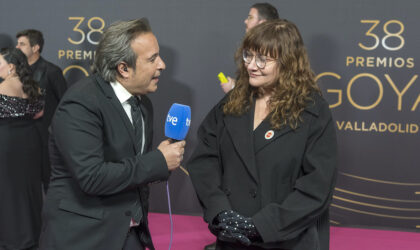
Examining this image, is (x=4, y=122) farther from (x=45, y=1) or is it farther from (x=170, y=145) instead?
(x=170, y=145)

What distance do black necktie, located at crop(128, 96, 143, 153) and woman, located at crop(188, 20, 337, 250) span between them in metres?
0.25

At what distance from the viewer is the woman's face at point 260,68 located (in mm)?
1969

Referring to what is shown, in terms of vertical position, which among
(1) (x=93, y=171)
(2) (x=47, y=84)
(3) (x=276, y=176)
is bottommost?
(2) (x=47, y=84)

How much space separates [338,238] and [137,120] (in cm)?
289

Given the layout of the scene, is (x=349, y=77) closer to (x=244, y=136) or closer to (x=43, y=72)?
(x=244, y=136)

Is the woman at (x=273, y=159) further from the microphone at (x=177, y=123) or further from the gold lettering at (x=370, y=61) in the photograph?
the gold lettering at (x=370, y=61)

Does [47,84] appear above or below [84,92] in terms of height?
below

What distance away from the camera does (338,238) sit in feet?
14.4

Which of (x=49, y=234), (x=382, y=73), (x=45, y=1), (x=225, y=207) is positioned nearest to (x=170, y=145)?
(x=225, y=207)

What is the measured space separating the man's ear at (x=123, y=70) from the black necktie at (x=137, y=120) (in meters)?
0.11

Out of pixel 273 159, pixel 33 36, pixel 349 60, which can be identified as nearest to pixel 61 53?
pixel 33 36

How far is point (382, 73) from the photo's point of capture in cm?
448

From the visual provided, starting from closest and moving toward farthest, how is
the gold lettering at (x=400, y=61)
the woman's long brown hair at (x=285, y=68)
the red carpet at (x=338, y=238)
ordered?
the woman's long brown hair at (x=285, y=68)
the red carpet at (x=338, y=238)
the gold lettering at (x=400, y=61)

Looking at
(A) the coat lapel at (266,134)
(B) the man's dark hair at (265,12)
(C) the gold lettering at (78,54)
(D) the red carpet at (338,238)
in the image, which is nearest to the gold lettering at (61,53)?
(C) the gold lettering at (78,54)
